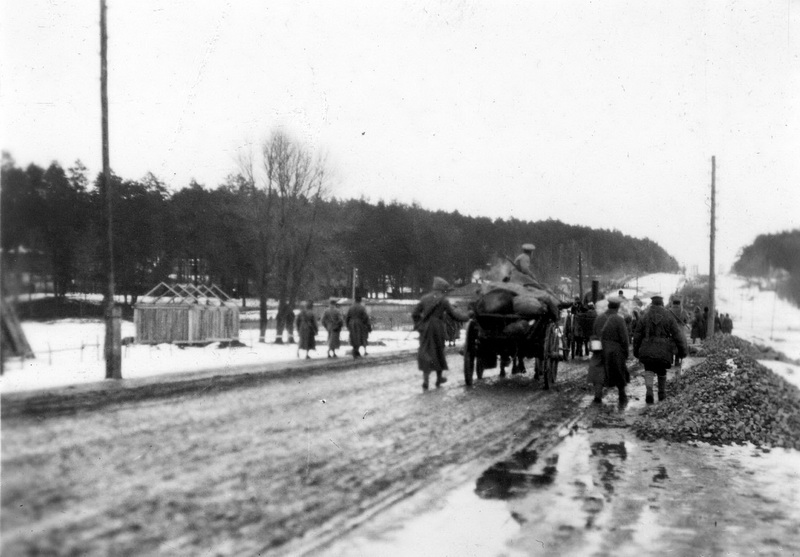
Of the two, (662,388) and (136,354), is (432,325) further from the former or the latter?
(136,354)

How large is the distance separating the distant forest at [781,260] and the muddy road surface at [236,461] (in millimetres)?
4461

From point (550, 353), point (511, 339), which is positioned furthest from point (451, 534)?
point (550, 353)

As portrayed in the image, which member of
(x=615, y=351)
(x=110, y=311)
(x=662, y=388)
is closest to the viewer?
(x=615, y=351)

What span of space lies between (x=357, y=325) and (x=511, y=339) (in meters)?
7.96

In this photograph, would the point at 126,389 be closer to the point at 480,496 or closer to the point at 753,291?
the point at 480,496

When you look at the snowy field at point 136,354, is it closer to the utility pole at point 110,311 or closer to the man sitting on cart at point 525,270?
the utility pole at point 110,311

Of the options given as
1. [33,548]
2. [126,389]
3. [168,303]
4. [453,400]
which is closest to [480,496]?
[33,548]

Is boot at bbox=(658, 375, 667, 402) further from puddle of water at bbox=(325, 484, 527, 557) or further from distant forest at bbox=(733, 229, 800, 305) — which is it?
puddle of water at bbox=(325, 484, 527, 557)

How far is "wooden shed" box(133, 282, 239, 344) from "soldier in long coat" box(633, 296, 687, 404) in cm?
1465

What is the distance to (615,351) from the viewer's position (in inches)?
467

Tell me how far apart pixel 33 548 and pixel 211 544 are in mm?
1028

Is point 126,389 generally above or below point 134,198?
below

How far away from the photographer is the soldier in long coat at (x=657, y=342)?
12234mm

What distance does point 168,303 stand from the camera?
896 inches
